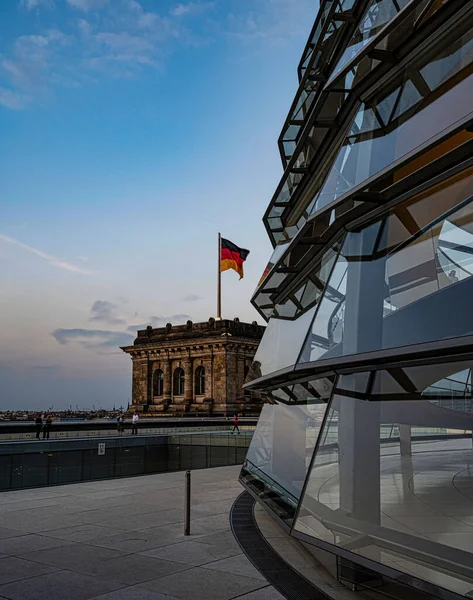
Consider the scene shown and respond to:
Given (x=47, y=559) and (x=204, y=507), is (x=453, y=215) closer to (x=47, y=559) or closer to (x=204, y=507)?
(x=47, y=559)

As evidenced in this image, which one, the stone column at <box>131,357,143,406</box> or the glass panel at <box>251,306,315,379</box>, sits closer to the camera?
the glass panel at <box>251,306,315,379</box>

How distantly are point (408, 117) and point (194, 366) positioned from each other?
223 ft

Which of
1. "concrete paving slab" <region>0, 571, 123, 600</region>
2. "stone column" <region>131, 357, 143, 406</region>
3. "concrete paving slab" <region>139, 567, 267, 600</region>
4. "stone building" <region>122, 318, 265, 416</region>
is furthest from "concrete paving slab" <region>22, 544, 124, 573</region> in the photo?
"stone column" <region>131, 357, 143, 406</region>

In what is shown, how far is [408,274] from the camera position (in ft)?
17.0

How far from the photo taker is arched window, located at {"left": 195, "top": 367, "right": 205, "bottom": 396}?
7144 cm

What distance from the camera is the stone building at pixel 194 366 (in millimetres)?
67188

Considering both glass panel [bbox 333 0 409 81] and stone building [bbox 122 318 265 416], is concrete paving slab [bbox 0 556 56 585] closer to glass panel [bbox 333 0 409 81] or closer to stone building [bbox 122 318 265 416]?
glass panel [bbox 333 0 409 81]

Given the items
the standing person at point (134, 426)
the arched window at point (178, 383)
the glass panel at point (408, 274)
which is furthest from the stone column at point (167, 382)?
the glass panel at point (408, 274)

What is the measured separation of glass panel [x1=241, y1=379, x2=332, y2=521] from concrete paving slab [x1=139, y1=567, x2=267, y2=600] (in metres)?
0.87

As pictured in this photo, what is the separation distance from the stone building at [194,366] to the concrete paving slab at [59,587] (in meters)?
57.9

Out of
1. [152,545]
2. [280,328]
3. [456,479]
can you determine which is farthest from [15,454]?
[456,479]

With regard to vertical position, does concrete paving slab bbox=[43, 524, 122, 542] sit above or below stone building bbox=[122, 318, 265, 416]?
below

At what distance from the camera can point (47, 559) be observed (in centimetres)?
737

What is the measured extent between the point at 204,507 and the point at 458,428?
776cm
